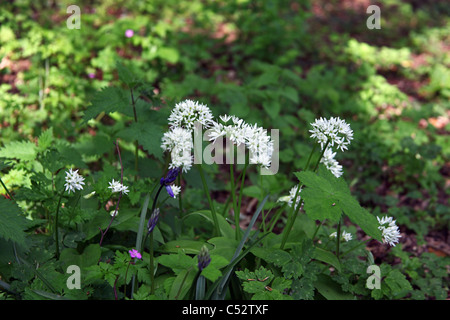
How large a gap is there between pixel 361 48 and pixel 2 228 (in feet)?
14.1

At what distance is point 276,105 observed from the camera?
355 cm

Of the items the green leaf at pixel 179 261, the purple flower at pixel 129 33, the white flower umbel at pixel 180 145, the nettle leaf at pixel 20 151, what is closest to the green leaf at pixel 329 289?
the green leaf at pixel 179 261

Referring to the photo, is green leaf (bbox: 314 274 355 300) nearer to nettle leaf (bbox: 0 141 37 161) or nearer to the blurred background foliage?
the blurred background foliage

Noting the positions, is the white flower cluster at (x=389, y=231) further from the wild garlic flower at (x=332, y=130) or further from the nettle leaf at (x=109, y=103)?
the nettle leaf at (x=109, y=103)

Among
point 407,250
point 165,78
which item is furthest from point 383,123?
point 165,78

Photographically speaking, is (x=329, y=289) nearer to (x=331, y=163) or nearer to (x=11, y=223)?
(x=331, y=163)

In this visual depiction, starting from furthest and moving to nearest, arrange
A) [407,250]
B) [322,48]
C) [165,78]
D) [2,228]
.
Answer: [322,48] → [165,78] → [407,250] → [2,228]

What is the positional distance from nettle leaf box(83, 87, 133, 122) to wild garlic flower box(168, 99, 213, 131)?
52 centimetres

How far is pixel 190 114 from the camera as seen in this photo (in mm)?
1858

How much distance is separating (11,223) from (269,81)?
2550 mm

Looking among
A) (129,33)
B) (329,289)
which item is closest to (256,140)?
(329,289)

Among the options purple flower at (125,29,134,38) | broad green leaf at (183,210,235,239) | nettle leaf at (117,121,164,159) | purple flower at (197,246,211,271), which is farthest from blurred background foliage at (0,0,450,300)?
purple flower at (197,246,211,271)

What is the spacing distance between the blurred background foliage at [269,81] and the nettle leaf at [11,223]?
780 mm
